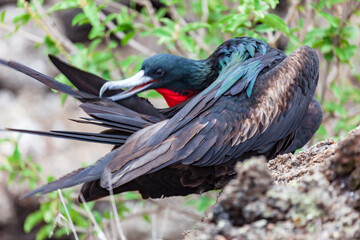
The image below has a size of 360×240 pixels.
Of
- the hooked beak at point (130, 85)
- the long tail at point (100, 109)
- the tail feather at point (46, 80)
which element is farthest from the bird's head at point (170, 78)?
the tail feather at point (46, 80)

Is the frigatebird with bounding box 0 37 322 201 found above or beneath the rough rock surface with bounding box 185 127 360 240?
beneath

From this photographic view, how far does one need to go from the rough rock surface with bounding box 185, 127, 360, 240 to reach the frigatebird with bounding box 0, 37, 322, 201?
39.7 inches

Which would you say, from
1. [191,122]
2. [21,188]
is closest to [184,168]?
[191,122]

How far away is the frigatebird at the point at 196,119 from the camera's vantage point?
94.2 inches

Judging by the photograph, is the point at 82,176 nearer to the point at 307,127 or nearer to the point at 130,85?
the point at 130,85

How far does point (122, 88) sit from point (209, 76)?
1.65 feet

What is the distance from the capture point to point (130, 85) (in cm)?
275

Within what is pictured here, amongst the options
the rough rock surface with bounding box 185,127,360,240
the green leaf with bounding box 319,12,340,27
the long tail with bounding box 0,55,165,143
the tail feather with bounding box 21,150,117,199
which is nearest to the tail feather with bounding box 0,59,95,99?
the long tail with bounding box 0,55,165,143

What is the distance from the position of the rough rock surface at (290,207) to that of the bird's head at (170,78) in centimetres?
145

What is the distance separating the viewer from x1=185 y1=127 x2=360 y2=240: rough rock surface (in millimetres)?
1335

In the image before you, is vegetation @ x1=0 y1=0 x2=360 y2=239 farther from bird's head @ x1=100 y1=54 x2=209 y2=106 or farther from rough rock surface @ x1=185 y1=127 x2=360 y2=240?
rough rock surface @ x1=185 y1=127 x2=360 y2=240

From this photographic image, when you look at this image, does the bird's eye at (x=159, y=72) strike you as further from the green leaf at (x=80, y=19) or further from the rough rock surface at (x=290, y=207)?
the rough rock surface at (x=290, y=207)

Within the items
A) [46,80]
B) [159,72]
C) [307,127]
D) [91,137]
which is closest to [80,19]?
[159,72]

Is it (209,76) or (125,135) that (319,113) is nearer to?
(209,76)
